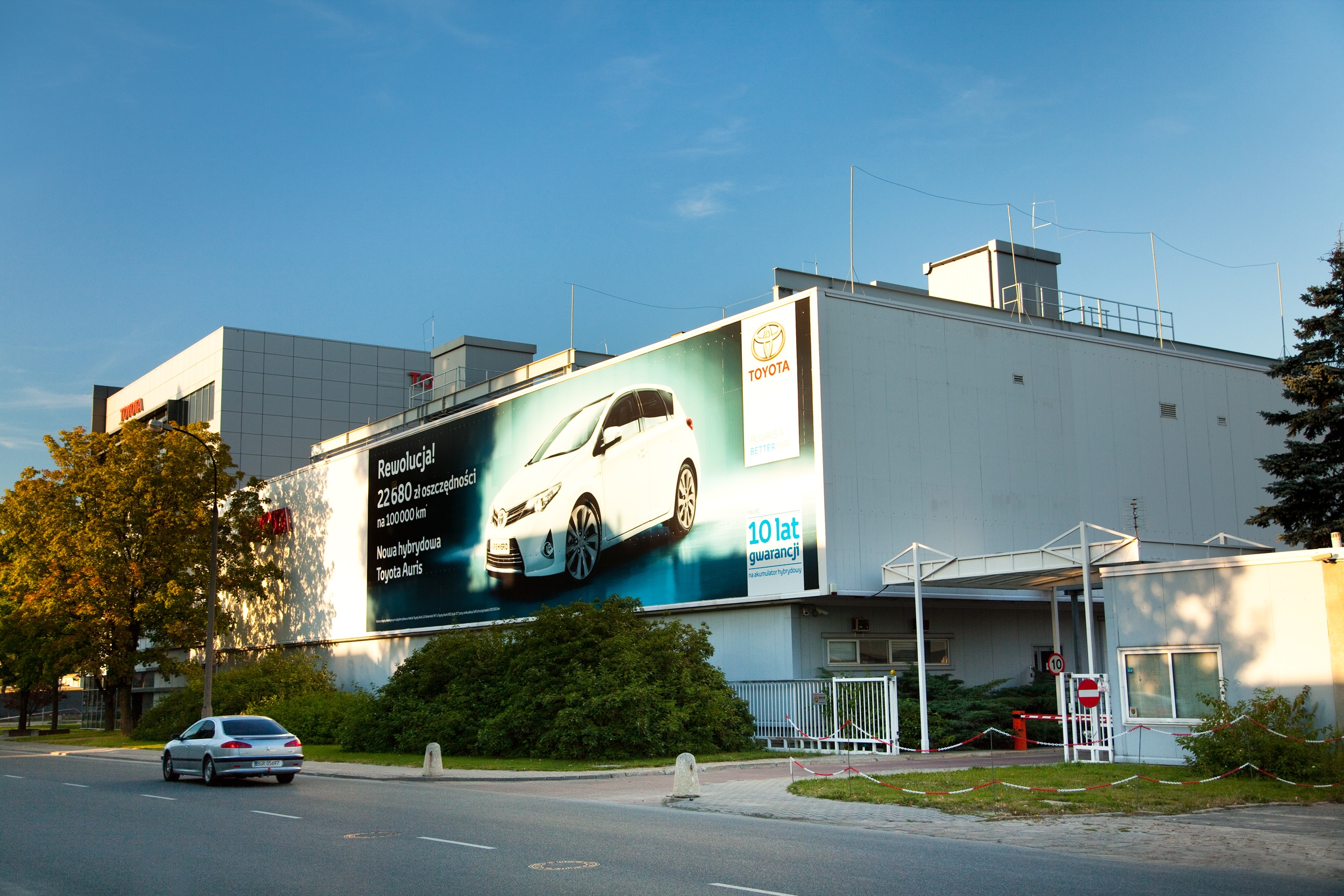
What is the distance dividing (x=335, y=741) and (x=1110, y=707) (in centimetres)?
2499

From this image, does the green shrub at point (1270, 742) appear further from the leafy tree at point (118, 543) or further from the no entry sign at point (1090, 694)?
the leafy tree at point (118, 543)

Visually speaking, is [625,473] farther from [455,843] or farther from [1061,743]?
[455,843]

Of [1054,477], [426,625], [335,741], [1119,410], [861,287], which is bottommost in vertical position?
[335,741]

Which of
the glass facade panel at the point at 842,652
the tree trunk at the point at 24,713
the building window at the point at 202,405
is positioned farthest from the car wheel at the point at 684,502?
the tree trunk at the point at 24,713

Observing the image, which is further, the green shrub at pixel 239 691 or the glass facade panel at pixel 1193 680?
the green shrub at pixel 239 691

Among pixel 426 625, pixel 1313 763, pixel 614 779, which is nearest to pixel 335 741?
pixel 426 625

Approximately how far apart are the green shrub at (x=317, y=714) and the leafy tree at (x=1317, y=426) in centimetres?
2638

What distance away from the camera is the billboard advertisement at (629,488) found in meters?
30.3

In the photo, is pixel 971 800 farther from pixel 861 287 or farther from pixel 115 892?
pixel 861 287

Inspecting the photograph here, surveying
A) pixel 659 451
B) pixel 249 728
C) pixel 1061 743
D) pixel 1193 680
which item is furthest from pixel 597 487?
pixel 1193 680

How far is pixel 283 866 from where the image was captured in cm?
1159

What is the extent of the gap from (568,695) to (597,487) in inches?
382

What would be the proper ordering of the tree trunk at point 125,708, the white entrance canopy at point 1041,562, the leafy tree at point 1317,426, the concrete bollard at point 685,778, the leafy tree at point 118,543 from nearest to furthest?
the concrete bollard at point 685,778 → the white entrance canopy at point 1041,562 → the leafy tree at point 1317,426 → the leafy tree at point 118,543 → the tree trunk at point 125,708

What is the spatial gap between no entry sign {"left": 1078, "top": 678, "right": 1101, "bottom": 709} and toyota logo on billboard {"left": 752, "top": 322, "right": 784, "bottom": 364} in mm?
12164
